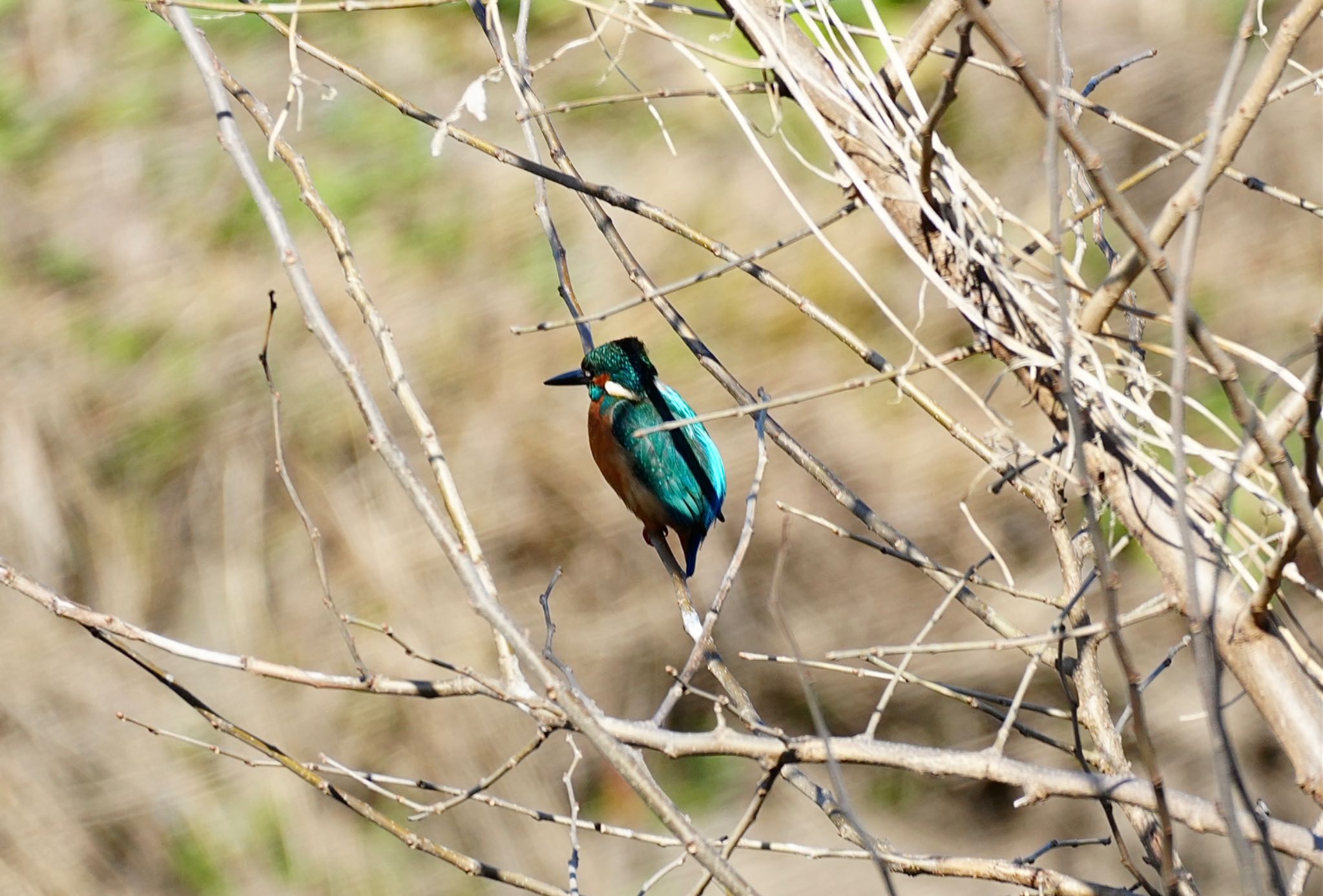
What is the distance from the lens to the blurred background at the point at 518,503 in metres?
3.85

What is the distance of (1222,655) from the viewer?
1204 mm

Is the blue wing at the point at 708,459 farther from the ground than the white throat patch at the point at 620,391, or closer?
closer

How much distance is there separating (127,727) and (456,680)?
3.03 m

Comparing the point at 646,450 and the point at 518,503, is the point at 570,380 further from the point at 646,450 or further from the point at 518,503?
the point at 518,503

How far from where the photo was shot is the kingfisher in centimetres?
264

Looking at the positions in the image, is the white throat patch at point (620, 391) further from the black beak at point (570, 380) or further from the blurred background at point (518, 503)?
the blurred background at point (518, 503)

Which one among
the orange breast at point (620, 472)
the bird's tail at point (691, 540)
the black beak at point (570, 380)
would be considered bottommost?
the bird's tail at point (691, 540)

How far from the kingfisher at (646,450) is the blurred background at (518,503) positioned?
1126 mm

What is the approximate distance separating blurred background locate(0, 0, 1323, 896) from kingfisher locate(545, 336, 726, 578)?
1.13m

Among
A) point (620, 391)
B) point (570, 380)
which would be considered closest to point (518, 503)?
point (570, 380)

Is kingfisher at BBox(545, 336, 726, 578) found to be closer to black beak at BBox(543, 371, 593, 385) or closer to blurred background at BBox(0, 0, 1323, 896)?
black beak at BBox(543, 371, 593, 385)

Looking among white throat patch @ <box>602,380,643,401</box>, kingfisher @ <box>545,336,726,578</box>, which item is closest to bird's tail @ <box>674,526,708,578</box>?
kingfisher @ <box>545,336,726,578</box>

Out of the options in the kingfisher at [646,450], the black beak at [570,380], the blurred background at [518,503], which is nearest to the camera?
the kingfisher at [646,450]

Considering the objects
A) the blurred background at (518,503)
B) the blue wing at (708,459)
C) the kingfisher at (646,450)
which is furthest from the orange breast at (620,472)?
the blurred background at (518,503)
